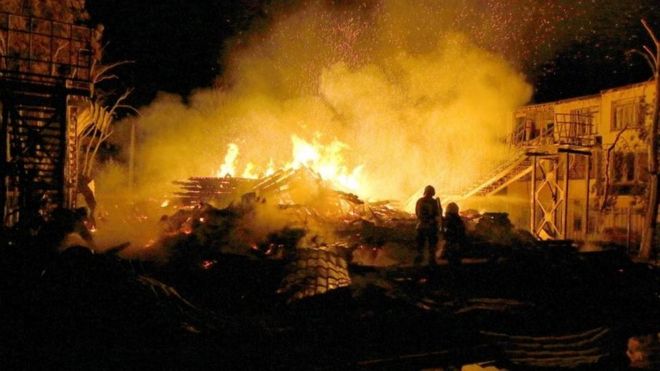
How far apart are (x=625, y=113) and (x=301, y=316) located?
24082mm

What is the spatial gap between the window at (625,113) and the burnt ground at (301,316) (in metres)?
17.1

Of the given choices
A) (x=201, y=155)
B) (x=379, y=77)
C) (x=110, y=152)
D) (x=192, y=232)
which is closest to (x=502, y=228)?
(x=192, y=232)

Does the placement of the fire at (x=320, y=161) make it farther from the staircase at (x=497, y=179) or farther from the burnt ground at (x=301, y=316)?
the burnt ground at (x=301, y=316)

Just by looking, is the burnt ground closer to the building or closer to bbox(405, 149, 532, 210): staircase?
the building

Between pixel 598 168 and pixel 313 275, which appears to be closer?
pixel 313 275

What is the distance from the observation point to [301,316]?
315 inches

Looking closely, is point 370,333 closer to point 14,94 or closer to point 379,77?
point 14,94

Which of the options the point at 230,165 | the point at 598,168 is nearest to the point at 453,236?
the point at 230,165

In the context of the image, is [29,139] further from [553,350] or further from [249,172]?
[249,172]

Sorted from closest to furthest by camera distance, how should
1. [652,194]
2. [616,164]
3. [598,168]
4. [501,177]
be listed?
[652,194], [501,177], [616,164], [598,168]

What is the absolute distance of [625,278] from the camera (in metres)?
11.7

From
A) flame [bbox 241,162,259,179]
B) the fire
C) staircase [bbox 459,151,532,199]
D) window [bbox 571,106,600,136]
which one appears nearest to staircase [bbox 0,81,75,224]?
flame [bbox 241,162,259,179]

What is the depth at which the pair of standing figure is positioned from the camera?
36.0 feet

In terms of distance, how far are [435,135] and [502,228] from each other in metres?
16.8
